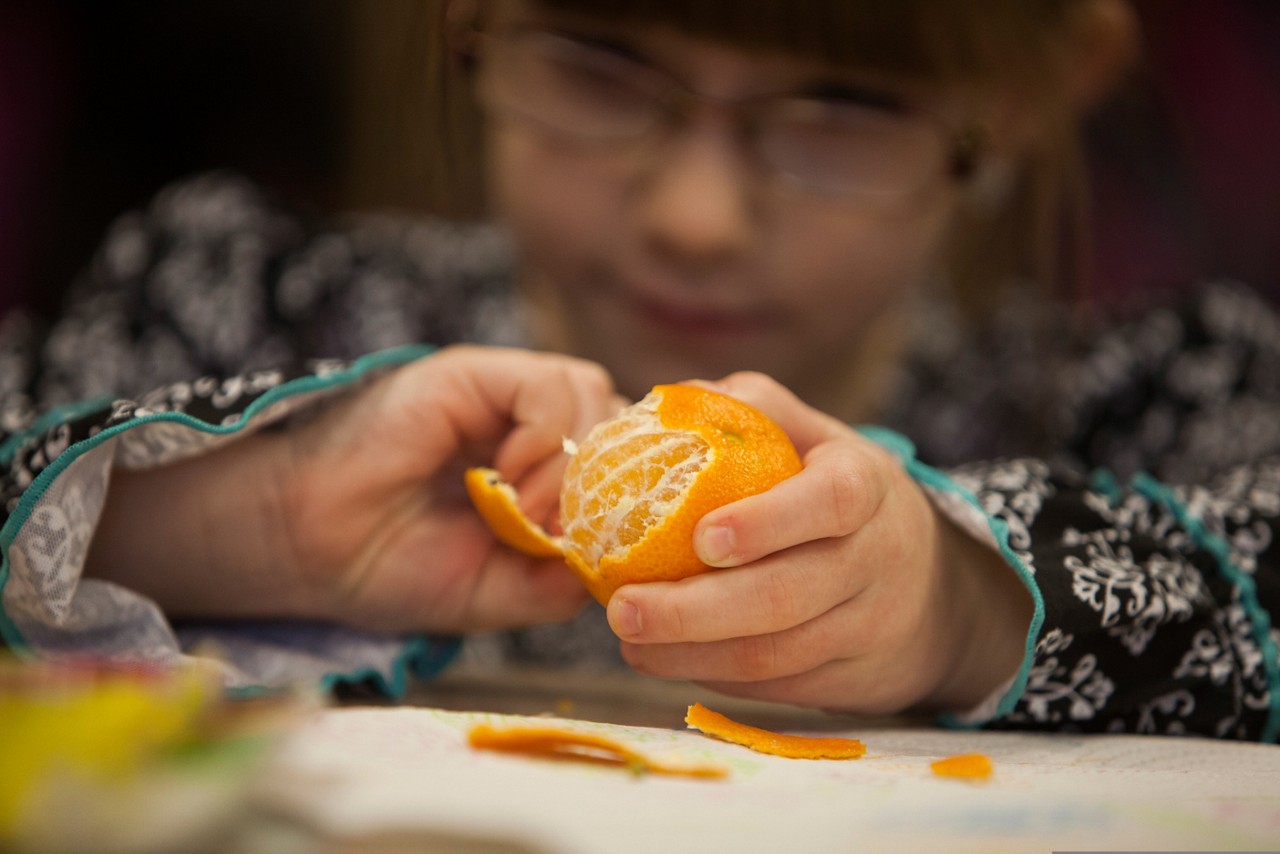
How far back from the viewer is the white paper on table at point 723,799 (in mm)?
331

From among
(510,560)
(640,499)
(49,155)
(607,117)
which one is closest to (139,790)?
(640,499)

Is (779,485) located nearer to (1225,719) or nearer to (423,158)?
(1225,719)

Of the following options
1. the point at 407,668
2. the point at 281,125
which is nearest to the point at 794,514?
the point at 407,668

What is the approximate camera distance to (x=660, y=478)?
1.74ft

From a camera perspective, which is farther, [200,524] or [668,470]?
[200,524]

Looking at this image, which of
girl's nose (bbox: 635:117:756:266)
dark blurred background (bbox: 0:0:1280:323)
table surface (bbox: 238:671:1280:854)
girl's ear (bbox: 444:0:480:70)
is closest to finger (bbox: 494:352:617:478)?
table surface (bbox: 238:671:1280:854)

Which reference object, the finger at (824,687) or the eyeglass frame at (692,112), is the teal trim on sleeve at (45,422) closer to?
the finger at (824,687)

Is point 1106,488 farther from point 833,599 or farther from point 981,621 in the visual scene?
point 833,599

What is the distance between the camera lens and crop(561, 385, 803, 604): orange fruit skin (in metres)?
0.52

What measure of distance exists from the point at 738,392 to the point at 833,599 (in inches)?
5.4

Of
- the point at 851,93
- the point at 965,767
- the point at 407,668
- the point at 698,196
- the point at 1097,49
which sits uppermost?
the point at 1097,49

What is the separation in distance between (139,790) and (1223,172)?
2275 millimetres

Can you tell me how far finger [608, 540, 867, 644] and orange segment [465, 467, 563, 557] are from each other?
10cm

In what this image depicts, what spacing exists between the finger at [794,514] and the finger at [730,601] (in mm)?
11
